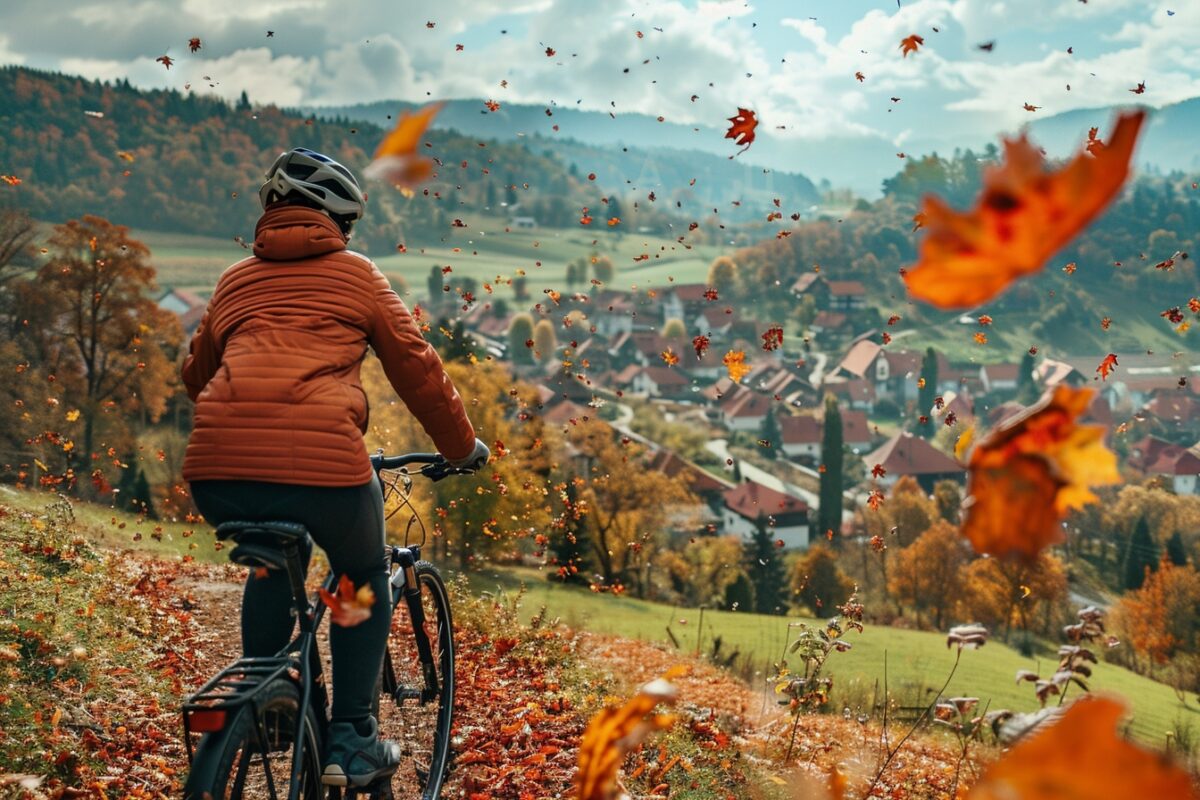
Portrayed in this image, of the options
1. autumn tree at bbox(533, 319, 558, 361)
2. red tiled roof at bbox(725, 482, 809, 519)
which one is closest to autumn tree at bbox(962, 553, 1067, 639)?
red tiled roof at bbox(725, 482, 809, 519)

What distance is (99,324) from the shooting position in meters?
32.9

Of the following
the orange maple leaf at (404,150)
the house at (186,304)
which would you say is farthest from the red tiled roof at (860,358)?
the orange maple leaf at (404,150)

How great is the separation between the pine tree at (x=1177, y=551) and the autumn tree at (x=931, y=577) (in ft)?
44.7

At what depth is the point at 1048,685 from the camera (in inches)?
116

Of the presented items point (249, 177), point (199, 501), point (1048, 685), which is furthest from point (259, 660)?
point (249, 177)

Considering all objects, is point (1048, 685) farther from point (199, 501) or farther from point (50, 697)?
point (50, 697)

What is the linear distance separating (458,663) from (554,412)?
86.0 m

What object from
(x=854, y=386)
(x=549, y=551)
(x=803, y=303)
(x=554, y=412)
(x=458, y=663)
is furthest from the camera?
(x=803, y=303)

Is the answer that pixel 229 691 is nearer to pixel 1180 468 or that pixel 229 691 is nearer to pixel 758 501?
pixel 758 501

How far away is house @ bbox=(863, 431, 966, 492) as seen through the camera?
96.8 m

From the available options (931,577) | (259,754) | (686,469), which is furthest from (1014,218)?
(686,469)

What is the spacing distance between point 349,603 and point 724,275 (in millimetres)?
149781

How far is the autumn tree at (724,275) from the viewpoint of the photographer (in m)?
150

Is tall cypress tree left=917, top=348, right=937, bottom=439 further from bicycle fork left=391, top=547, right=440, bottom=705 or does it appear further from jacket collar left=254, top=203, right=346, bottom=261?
jacket collar left=254, top=203, right=346, bottom=261
